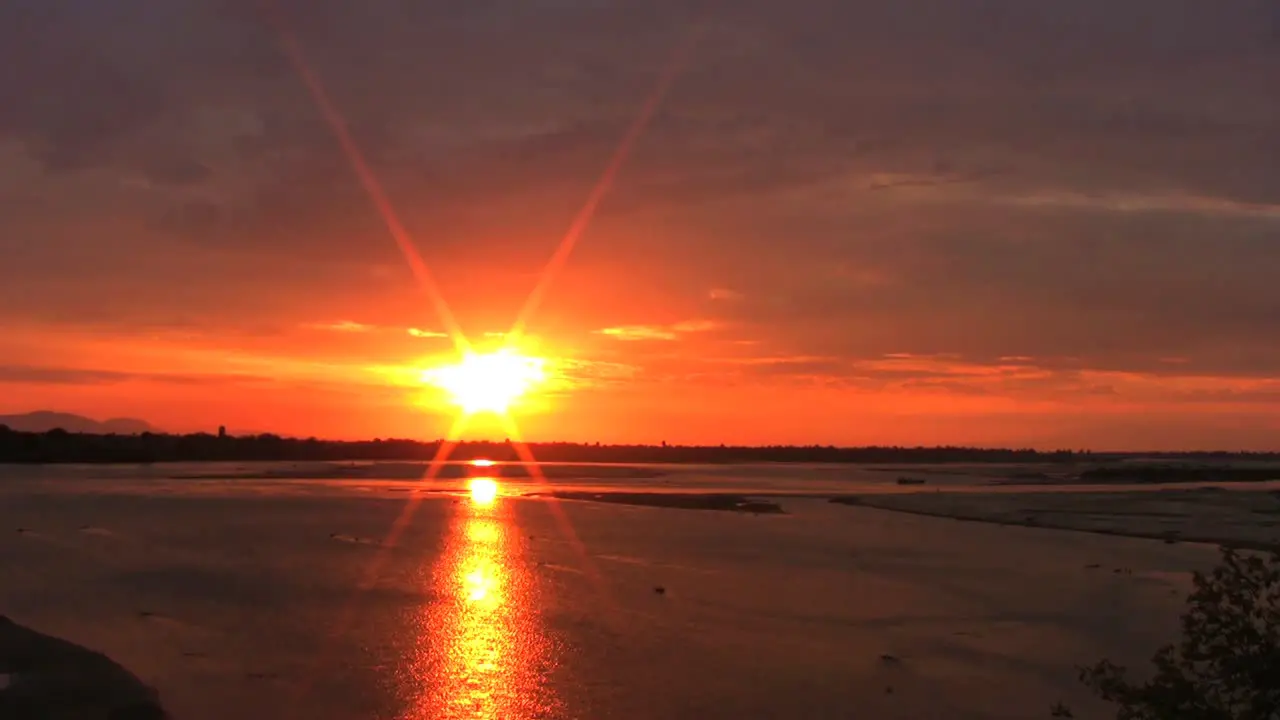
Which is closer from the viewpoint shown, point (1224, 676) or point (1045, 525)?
point (1224, 676)

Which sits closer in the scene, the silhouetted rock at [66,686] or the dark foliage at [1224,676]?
the dark foliage at [1224,676]

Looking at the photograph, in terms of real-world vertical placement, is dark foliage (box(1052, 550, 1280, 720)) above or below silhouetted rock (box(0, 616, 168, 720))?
above

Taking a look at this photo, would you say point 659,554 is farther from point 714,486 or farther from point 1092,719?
point 714,486

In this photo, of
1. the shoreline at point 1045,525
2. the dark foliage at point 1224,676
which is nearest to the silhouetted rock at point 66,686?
the dark foliage at point 1224,676

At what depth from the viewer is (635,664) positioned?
16219 millimetres

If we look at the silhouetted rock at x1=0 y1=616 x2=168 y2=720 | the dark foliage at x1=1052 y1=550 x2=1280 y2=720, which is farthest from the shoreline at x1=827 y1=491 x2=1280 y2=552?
the silhouetted rock at x1=0 y1=616 x2=168 y2=720

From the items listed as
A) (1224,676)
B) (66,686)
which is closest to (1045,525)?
(1224,676)

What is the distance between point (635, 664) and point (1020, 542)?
897 inches

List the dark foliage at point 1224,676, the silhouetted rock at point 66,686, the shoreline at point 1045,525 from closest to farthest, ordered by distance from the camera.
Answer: the dark foliage at point 1224,676, the silhouetted rock at point 66,686, the shoreline at point 1045,525

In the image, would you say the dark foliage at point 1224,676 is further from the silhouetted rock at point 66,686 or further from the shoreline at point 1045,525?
the shoreline at point 1045,525

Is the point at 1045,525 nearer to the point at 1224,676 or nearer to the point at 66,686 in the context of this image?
the point at 1224,676

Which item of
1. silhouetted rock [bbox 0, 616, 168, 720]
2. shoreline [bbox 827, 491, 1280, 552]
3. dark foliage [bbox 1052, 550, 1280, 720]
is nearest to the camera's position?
dark foliage [bbox 1052, 550, 1280, 720]

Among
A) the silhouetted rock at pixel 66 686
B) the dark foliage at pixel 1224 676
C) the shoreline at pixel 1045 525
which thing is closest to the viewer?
the dark foliage at pixel 1224 676

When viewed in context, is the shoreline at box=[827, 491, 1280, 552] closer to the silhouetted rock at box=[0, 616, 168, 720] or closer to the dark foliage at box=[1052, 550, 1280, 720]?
the dark foliage at box=[1052, 550, 1280, 720]
